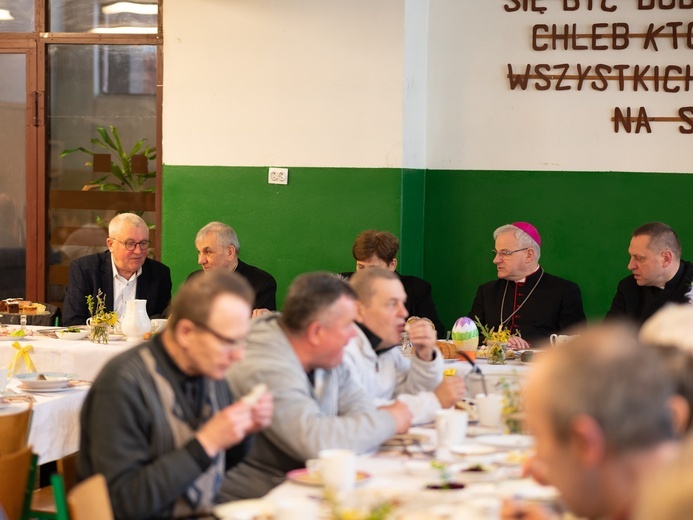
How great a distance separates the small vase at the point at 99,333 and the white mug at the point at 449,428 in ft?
9.16

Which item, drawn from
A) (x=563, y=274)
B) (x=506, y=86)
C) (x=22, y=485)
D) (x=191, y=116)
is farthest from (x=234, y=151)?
(x=22, y=485)

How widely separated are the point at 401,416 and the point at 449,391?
53 cm

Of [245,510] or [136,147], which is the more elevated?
[136,147]

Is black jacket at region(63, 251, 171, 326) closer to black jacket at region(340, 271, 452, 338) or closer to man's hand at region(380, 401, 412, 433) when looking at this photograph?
black jacket at region(340, 271, 452, 338)

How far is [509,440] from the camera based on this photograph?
367cm

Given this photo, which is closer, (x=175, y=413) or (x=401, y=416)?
(x=175, y=413)

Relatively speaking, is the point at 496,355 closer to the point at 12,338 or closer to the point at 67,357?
the point at 67,357

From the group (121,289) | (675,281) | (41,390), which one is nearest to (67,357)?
(41,390)

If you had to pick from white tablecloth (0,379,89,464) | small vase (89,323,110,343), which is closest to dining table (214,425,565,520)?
white tablecloth (0,379,89,464)

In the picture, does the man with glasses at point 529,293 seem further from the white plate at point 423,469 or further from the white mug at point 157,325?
the white plate at point 423,469

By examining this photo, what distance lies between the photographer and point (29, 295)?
8.38 m

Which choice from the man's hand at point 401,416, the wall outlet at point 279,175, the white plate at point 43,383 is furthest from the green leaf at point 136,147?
the man's hand at point 401,416

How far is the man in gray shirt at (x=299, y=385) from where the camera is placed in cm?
340

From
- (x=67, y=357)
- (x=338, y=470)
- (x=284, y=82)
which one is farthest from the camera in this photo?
(x=284, y=82)
